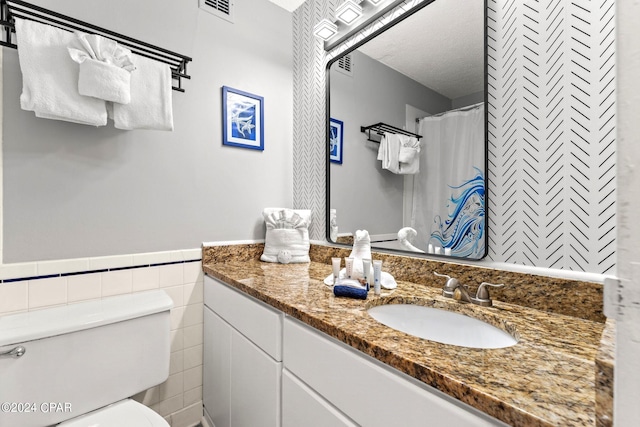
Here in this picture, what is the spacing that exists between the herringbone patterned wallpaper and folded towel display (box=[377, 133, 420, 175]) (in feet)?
1.01

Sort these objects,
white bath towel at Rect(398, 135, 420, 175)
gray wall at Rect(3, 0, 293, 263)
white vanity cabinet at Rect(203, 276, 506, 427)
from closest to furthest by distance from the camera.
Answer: white vanity cabinet at Rect(203, 276, 506, 427) → gray wall at Rect(3, 0, 293, 263) → white bath towel at Rect(398, 135, 420, 175)

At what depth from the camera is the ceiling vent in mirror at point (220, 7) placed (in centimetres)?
155

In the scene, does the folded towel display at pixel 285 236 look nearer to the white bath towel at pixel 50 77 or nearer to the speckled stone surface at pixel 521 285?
the speckled stone surface at pixel 521 285

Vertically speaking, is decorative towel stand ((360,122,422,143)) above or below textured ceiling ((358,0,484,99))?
below

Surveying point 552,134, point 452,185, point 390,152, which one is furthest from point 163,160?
point 552,134

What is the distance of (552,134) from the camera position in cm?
87

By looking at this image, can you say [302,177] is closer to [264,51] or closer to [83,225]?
[264,51]

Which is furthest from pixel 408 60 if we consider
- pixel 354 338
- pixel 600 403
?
pixel 600 403

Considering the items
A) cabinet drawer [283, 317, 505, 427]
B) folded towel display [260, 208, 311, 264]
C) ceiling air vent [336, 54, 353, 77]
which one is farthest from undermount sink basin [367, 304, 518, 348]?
ceiling air vent [336, 54, 353, 77]

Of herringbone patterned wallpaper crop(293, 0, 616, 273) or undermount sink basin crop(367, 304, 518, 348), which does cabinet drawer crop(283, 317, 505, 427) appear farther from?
herringbone patterned wallpaper crop(293, 0, 616, 273)

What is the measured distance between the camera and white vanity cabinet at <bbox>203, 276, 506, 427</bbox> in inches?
22.5

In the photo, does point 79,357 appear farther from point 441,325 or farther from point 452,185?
point 452,185

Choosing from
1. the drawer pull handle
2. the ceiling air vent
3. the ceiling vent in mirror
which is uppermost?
the ceiling vent in mirror

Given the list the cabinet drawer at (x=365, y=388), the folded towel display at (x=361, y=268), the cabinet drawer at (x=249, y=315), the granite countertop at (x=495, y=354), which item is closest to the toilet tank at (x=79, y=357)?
the cabinet drawer at (x=249, y=315)
